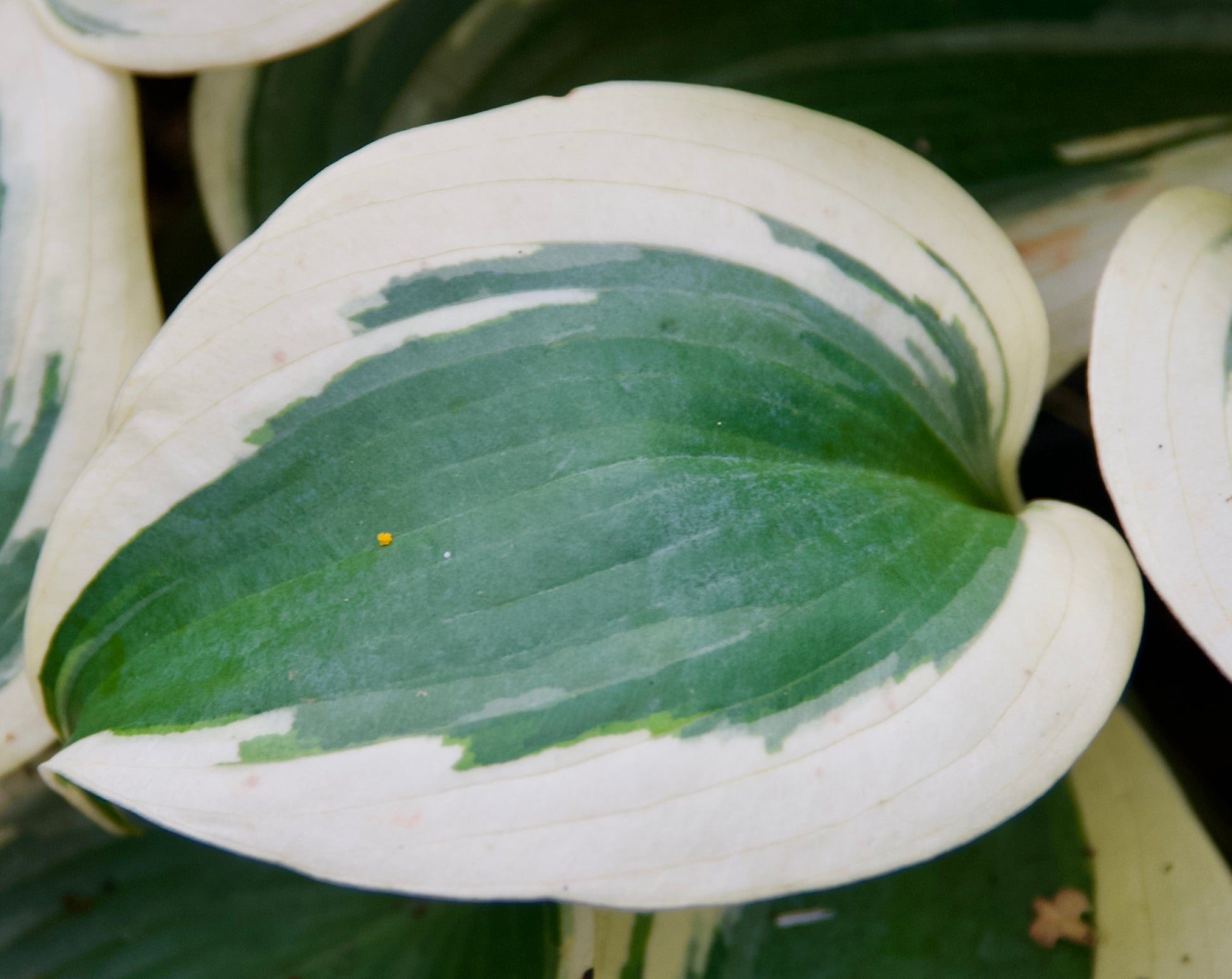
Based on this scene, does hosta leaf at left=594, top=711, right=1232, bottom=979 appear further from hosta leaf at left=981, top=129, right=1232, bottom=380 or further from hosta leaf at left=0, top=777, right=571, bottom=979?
hosta leaf at left=981, top=129, right=1232, bottom=380

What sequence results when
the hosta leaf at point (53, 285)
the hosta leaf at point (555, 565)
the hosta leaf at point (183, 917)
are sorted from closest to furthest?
the hosta leaf at point (555, 565) < the hosta leaf at point (53, 285) < the hosta leaf at point (183, 917)

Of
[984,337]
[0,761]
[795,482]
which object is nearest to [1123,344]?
[984,337]

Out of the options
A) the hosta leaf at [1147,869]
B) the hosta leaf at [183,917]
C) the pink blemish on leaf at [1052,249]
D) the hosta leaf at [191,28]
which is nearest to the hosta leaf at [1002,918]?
the hosta leaf at [1147,869]

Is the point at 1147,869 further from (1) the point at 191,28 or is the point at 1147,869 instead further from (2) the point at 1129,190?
A: (1) the point at 191,28

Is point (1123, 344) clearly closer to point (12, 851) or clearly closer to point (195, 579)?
point (195, 579)

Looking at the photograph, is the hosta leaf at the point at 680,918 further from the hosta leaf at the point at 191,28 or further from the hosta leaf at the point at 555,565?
the hosta leaf at the point at 191,28
